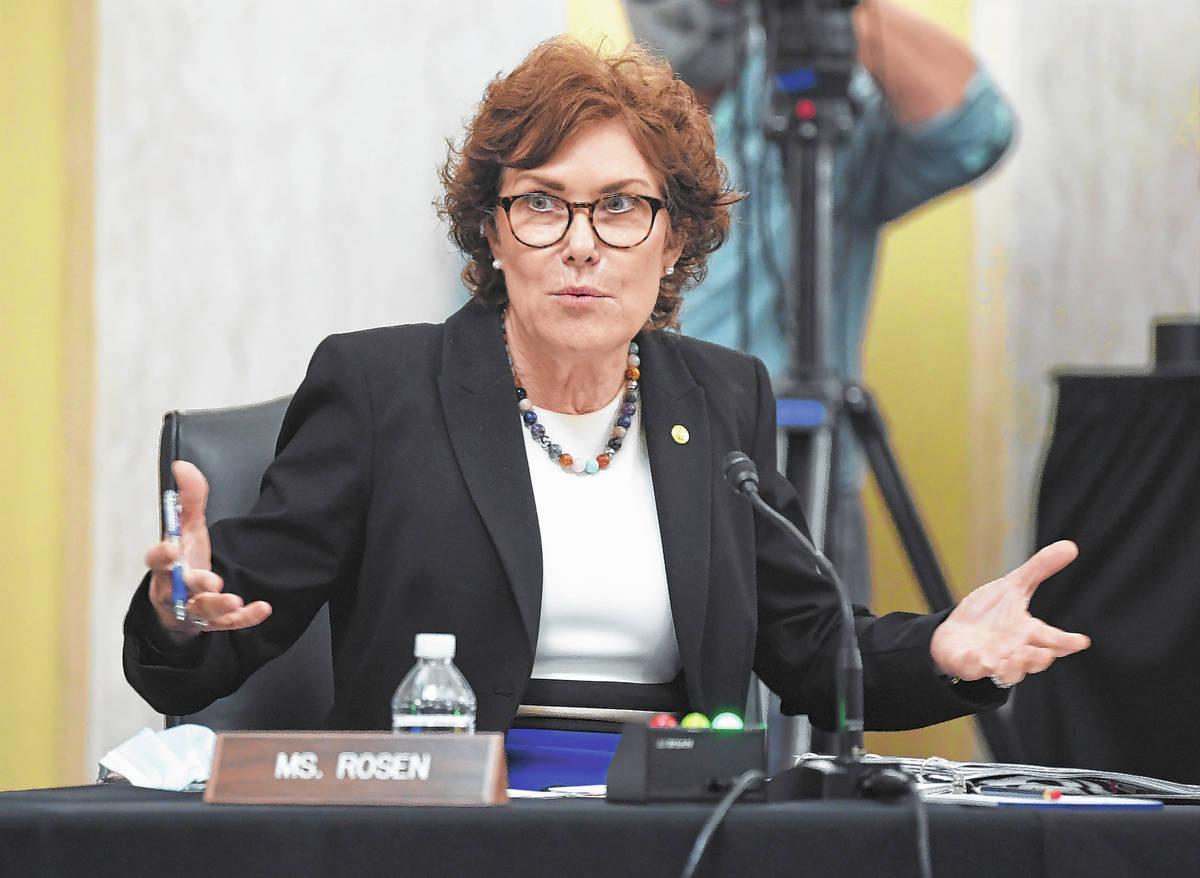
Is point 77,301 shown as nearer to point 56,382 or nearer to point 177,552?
point 56,382

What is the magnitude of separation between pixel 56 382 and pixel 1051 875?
7.37ft

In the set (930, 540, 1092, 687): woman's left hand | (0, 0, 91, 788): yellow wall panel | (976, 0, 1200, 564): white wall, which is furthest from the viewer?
(976, 0, 1200, 564): white wall

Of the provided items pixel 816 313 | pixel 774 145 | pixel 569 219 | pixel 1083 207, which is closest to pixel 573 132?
pixel 569 219

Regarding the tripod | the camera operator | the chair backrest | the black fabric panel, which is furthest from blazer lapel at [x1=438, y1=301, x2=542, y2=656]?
the camera operator

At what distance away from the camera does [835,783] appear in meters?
0.95

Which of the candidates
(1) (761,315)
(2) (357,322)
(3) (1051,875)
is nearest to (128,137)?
(2) (357,322)

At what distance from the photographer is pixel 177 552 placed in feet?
3.52

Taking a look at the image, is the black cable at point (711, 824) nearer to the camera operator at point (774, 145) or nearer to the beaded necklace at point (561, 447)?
the beaded necklace at point (561, 447)

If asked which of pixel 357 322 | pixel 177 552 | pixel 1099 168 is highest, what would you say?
pixel 1099 168

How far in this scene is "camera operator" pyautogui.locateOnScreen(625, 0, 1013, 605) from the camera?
2713mm

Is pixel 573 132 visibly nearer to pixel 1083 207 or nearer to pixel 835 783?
pixel 835 783

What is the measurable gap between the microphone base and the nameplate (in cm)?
18

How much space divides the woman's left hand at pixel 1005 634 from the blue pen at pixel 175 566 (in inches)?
25.7

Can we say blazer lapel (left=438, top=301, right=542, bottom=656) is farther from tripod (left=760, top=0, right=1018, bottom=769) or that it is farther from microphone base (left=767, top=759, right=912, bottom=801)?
tripod (left=760, top=0, right=1018, bottom=769)
